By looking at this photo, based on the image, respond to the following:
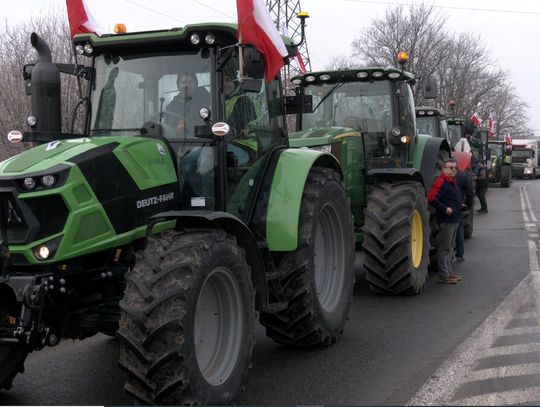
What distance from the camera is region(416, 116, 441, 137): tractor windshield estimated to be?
636 inches

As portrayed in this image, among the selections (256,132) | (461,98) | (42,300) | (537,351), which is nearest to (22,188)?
(42,300)

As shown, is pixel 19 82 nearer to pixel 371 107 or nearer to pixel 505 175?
pixel 371 107

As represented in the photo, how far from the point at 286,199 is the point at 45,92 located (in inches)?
77.0

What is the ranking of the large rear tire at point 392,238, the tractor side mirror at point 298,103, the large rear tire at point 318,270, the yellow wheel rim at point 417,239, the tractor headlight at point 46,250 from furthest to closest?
the yellow wheel rim at point 417,239 → the large rear tire at point 392,238 → the tractor side mirror at point 298,103 → the large rear tire at point 318,270 → the tractor headlight at point 46,250

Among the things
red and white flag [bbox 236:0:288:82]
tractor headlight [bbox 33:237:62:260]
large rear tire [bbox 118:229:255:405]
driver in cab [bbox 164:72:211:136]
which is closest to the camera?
large rear tire [bbox 118:229:255:405]

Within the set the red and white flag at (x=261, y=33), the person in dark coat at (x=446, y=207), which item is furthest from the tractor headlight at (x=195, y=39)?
the person in dark coat at (x=446, y=207)

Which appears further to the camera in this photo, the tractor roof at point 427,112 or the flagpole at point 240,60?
the tractor roof at point 427,112

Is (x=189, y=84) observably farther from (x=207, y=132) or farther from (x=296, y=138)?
(x=296, y=138)

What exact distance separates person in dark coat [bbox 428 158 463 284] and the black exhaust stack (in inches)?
220

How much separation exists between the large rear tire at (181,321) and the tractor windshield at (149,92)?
43.3 inches

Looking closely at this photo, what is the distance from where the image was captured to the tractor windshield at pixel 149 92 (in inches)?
189

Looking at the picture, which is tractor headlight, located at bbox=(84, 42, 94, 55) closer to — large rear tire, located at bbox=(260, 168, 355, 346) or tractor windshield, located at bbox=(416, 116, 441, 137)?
large rear tire, located at bbox=(260, 168, 355, 346)

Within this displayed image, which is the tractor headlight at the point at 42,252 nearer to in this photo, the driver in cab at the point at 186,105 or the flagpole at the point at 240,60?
the driver in cab at the point at 186,105

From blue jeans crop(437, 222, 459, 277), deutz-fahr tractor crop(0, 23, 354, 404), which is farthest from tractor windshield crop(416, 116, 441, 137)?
deutz-fahr tractor crop(0, 23, 354, 404)
